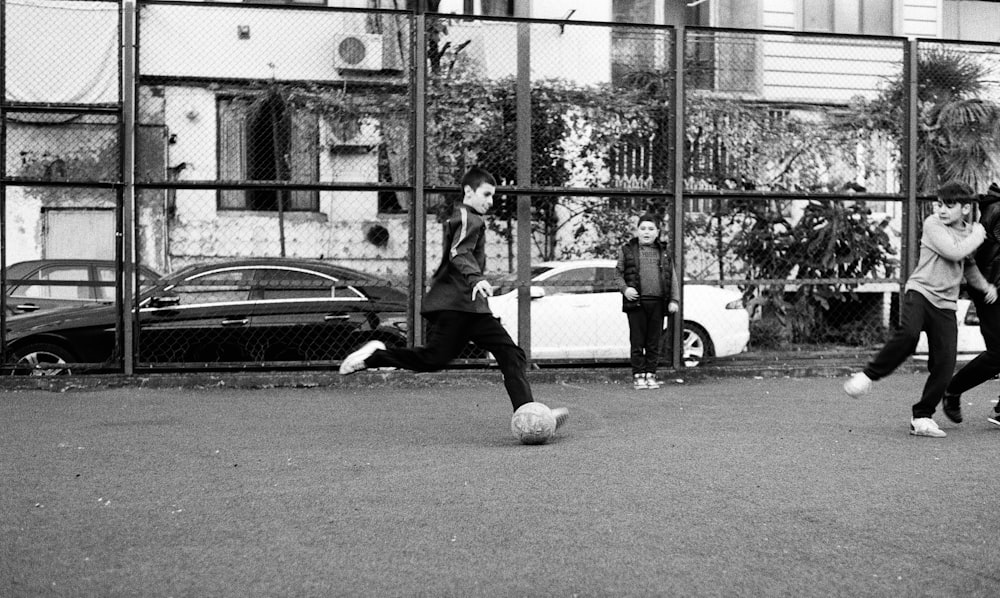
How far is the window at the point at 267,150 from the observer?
1317cm

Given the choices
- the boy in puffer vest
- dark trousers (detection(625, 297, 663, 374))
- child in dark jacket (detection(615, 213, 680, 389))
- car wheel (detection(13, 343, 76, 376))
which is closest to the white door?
car wheel (detection(13, 343, 76, 376))

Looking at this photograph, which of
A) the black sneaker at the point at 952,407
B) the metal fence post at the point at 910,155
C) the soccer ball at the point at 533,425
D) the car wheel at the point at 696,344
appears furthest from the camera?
the car wheel at the point at 696,344

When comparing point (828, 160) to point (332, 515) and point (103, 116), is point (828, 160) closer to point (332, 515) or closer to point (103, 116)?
point (103, 116)

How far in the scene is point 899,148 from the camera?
14617mm

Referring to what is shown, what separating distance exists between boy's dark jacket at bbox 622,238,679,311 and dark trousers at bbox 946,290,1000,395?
3999 millimetres

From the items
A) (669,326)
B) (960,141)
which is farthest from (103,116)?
(960,141)

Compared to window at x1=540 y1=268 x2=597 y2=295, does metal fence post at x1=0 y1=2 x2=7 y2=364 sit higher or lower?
higher

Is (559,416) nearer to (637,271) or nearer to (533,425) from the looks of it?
(533,425)

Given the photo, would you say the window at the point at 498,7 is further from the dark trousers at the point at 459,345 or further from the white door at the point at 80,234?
the dark trousers at the point at 459,345

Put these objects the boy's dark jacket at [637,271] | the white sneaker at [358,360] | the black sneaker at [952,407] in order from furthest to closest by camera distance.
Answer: the boy's dark jacket at [637,271] < the black sneaker at [952,407] < the white sneaker at [358,360]

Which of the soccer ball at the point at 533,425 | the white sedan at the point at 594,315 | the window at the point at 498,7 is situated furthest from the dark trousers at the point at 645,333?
the window at the point at 498,7

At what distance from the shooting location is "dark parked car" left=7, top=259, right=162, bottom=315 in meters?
12.9

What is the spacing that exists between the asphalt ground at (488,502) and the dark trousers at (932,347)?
1.14 ft

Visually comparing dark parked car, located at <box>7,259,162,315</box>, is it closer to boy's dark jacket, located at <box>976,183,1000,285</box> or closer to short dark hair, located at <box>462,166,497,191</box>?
short dark hair, located at <box>462,166,497,191</box>
